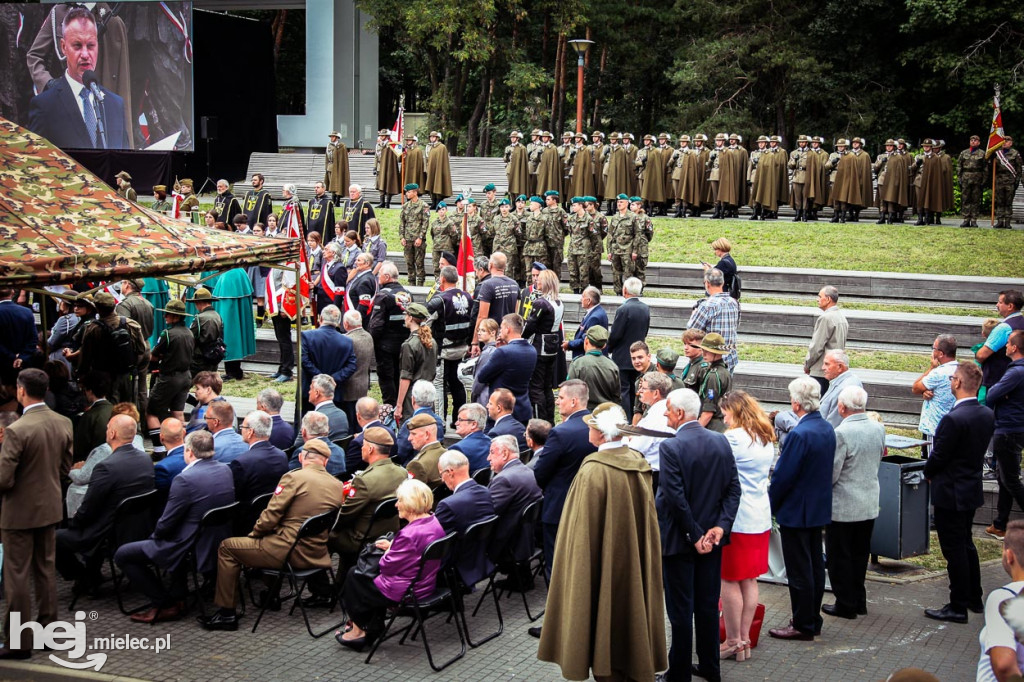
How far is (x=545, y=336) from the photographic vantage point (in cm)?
1171

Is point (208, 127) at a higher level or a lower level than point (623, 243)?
higher

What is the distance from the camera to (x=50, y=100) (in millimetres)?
31641

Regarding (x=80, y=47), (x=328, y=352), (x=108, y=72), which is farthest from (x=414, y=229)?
(x=80, y=47)

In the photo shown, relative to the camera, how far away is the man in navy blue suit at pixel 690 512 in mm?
6531

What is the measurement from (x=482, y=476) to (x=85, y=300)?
5158 millimetres

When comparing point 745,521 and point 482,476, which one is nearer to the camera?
point 745,521

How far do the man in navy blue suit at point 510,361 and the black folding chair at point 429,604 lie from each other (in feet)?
10.2

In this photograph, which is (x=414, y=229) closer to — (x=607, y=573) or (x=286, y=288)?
(x=286, y=288)

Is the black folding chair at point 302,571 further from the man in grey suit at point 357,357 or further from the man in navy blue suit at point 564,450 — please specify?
the man in grey suit at point 357,357

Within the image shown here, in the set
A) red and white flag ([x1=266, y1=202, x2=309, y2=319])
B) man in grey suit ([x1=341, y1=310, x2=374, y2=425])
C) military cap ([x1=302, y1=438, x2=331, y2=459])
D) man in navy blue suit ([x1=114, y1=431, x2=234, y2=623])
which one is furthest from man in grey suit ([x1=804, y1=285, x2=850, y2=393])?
man in navy blue suit ([x1=114, y1=431, x2=234, y2=623])

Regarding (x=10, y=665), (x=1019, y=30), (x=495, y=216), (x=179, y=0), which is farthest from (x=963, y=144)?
(x=10, y=665)

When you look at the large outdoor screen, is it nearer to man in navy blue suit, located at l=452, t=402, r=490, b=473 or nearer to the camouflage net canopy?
the camouflage net canopy

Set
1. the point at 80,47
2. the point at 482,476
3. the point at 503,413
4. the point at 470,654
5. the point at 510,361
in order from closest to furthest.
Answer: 1. the point at 470,654
2. the point at 482,476
3. the point at 503,413
4. the point at 510,361
5. the point at 80,47

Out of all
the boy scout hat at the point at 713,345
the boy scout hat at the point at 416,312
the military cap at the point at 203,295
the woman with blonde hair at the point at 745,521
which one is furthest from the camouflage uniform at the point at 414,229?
the woman with blonde hair at the point at 745,521
